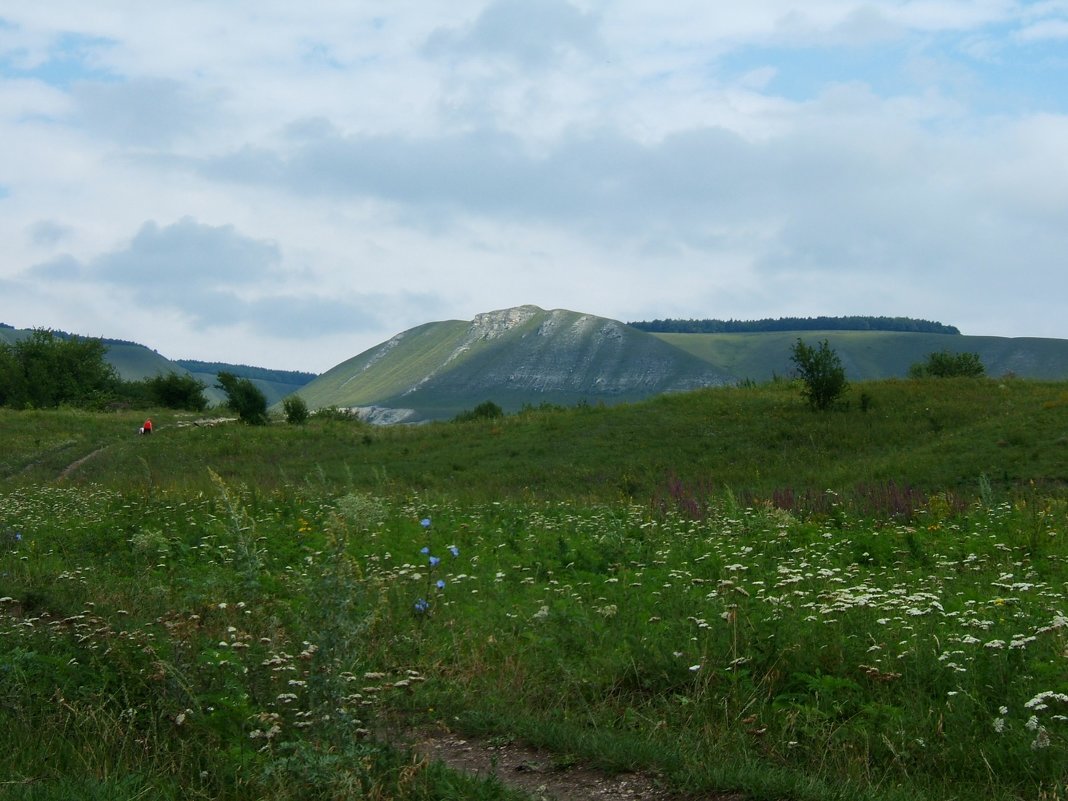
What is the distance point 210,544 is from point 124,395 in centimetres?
8383

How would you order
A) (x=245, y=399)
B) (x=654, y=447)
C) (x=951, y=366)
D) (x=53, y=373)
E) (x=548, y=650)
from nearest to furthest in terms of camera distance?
(x=548, y=650)
(x=654, y=447)
(x=245, y=399)
(x=951, y=366)
(x=53, y=373)

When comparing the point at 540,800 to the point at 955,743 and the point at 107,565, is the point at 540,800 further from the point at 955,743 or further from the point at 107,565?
the point at 107,565

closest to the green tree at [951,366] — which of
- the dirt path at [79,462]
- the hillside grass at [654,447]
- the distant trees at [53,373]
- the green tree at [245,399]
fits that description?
the hillside grass at [654,447]

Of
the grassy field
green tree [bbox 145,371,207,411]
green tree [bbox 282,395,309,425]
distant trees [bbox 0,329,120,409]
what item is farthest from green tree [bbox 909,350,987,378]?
distant trees [bbox 0,329,120,409]

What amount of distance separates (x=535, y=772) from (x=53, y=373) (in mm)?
85848

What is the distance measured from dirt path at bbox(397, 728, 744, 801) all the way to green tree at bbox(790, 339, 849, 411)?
34.7 metres

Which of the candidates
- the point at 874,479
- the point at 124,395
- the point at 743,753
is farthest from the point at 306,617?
the point at 124,395

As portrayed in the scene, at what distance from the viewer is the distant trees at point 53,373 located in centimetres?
7562

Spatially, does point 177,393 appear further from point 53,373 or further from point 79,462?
point 79,462

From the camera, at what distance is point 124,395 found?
289 feet

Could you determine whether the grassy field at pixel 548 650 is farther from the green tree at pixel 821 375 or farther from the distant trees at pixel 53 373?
the distant trees at pixel 53 373

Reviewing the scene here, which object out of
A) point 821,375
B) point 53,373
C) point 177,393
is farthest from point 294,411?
point 53,373

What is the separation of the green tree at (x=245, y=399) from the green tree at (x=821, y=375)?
31.2 meters

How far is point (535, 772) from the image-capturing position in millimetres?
5074
